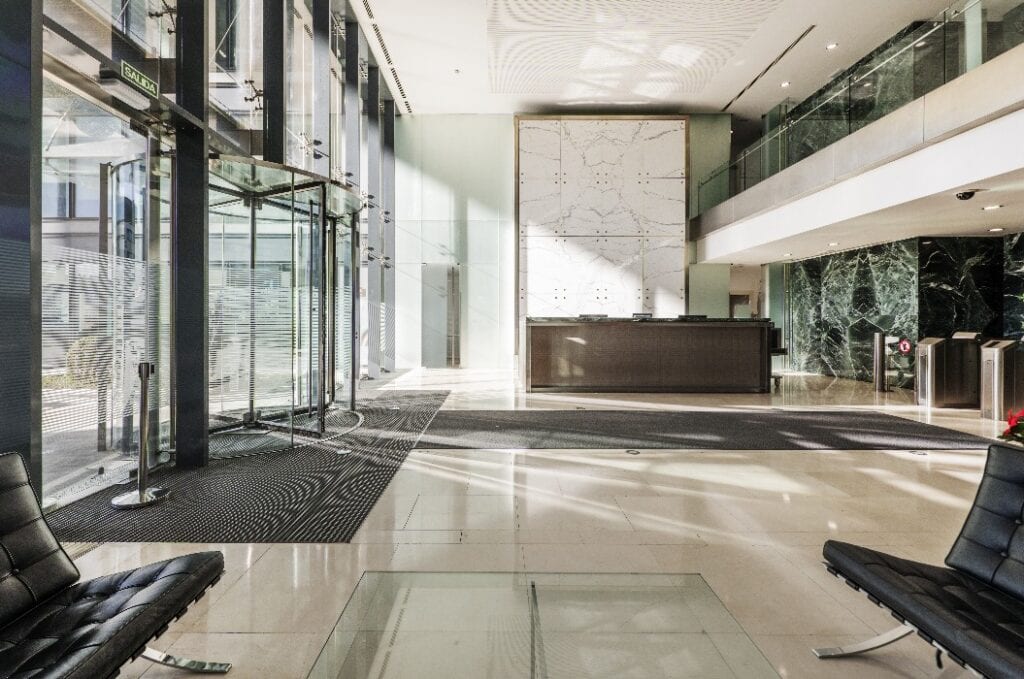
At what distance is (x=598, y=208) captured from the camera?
1380cm

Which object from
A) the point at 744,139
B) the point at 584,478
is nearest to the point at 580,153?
the point at 744,139

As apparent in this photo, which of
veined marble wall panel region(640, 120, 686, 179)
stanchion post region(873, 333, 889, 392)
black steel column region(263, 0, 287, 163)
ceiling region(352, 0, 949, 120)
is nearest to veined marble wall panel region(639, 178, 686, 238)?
veined marble wall panel region(640, 120, 686, 179)

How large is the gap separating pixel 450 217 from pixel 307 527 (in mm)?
11548

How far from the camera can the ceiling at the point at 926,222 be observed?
6820mm

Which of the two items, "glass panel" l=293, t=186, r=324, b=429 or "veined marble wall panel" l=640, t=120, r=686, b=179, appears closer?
"glass panel" l=293, t=186, r=324, b=429

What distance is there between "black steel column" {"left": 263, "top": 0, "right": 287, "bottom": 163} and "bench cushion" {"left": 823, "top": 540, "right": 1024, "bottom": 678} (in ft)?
20.2

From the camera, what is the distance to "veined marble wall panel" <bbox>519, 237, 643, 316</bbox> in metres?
13.7

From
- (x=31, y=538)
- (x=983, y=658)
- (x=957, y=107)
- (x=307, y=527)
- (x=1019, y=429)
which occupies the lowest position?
(x=307, y=527)

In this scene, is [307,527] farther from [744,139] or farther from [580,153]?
[744,139]

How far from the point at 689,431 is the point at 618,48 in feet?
24.7

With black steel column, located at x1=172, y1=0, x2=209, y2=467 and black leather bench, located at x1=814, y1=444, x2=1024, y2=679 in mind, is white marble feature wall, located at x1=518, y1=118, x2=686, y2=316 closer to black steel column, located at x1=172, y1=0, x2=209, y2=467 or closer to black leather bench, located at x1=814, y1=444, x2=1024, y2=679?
black steel column, located at x1=172, y1=0, x2=209, y2=467

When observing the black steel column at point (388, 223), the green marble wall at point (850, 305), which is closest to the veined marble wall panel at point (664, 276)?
the green marble wall at point (850, 305)

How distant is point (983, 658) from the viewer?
4.99ft

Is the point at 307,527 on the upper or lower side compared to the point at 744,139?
lower
